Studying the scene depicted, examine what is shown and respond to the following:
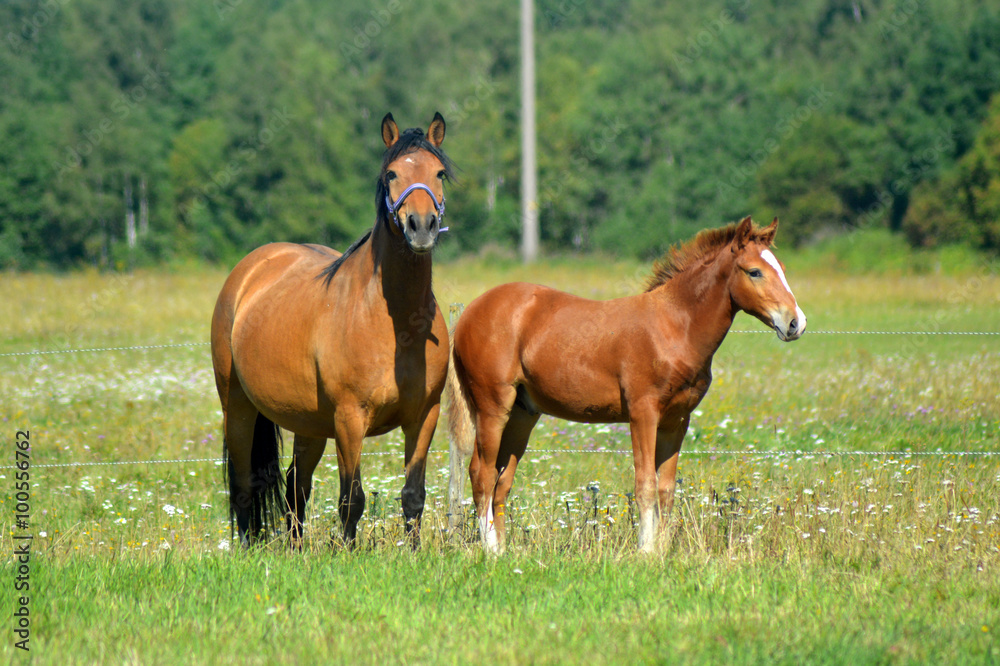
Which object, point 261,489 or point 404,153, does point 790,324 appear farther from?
point 261,489

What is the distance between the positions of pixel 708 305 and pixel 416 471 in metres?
1.88

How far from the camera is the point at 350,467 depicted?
488cm

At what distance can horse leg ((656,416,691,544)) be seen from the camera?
523 centimetres

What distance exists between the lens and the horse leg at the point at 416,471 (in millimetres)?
4988

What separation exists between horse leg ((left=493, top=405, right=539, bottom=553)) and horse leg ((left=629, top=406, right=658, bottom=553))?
0.84 meters

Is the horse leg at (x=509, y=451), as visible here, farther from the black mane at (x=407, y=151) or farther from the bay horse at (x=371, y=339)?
the black mane at (x=407, y=151)

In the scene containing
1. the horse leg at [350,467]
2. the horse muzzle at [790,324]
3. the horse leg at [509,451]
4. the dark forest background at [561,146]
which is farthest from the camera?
the dark forest background at [561,146]

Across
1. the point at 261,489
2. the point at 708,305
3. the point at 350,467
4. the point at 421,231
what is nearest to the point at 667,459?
the point at 708,305

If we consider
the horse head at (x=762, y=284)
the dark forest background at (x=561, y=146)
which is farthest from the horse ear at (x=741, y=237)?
the dark forest background at (x=561, y=146)

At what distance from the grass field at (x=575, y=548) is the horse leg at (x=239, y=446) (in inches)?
13.2

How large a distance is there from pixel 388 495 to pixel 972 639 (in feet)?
13.2

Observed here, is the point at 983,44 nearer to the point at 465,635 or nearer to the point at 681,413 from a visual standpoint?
the point at 681,413

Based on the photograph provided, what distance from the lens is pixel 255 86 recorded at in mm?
39500

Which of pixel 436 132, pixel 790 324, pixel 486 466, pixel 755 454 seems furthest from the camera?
pixel 755 454
